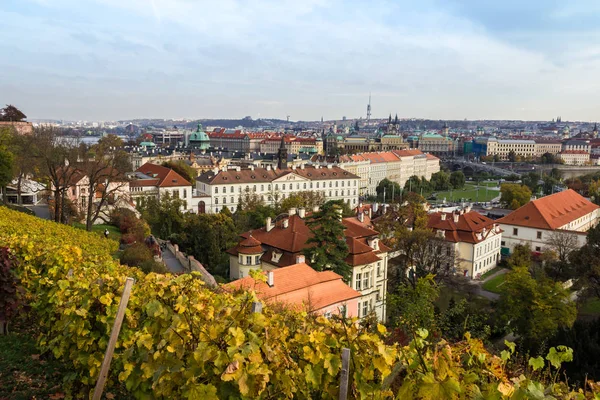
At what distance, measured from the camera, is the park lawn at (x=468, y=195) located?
8906 centimetres

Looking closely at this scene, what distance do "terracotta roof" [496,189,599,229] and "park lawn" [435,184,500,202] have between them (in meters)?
35.0

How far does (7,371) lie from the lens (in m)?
8.18

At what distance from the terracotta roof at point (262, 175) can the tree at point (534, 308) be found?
42.4m

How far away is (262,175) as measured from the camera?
2628 inches

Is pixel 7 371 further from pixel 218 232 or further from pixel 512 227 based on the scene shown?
pixel 512 227

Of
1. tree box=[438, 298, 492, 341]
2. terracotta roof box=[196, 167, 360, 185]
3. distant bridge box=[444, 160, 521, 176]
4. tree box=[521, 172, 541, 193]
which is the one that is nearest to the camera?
tree box=[438, 298, 492, 341]

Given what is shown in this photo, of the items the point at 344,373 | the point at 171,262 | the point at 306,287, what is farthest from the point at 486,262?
the point at 344,373

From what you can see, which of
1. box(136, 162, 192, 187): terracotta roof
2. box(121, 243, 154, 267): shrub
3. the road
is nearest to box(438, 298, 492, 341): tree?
box(121, 243, 154, 267): shrub

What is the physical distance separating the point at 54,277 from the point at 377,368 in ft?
22.8

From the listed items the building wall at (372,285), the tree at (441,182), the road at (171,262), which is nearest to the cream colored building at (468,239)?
the building wall at (372,285)

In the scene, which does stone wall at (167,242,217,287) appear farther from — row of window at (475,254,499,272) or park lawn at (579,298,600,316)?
park lawn at (579,298,600,316)

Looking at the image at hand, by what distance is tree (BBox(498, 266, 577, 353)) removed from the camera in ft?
82.7

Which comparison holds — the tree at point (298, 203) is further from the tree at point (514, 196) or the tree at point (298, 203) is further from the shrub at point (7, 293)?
the shrub at point (7, 293)

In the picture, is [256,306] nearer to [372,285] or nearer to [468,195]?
[372,285]
